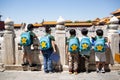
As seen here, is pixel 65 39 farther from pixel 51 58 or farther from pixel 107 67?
pixel 107 67

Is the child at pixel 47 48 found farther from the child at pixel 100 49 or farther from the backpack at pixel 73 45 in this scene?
the child at pixel 100 49

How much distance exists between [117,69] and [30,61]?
317 centimetres

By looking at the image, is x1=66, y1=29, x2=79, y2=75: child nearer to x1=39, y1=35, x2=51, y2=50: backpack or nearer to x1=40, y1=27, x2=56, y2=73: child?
x1=40, y1=27, x2=56, y2=73: child

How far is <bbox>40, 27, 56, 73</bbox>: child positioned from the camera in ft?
23.1

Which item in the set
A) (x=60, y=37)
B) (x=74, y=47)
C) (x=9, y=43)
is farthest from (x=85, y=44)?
(x=9, y=43)

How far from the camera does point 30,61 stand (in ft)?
24.9

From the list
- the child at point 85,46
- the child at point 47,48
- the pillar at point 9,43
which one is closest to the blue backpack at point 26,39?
the child at point 47,48

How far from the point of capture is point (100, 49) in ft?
22.6

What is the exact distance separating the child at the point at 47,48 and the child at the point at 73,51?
57 cm

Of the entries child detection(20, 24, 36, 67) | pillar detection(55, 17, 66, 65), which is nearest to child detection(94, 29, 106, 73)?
pillar detection(55, 17, 66, 65)

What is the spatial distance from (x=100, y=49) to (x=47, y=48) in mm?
1791

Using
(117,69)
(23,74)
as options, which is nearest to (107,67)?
(117,69)

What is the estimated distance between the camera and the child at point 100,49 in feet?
22.5

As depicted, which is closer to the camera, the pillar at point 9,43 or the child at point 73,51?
the child at point 73,51
